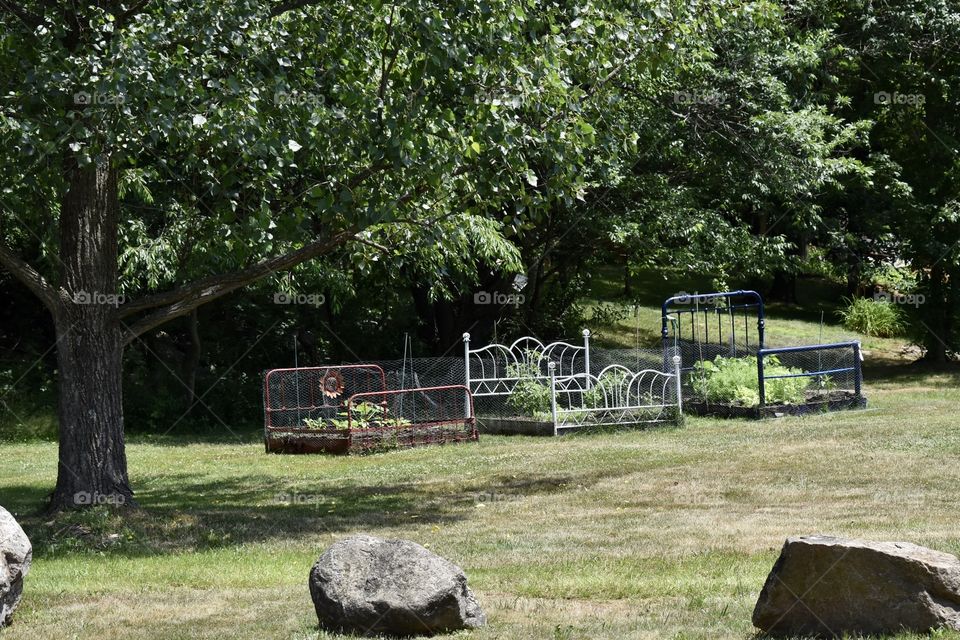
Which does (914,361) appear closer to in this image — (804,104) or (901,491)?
(804,104)

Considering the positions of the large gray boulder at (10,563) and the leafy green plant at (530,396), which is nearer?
the large gray boulder at (10,563)

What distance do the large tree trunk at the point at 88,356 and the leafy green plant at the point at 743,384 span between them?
11.0m

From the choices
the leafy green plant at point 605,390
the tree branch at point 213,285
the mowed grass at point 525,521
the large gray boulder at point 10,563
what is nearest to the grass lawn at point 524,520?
the mowed grass at point 525,521

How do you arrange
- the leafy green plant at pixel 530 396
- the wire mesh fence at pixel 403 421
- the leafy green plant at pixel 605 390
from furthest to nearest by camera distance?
1. the leafy green plant at pixel 530 396
2. the leafy green plant at pixel 605 390
3. the wire mesh fence at pixel 403 421

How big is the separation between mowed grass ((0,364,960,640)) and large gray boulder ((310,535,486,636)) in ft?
0.67

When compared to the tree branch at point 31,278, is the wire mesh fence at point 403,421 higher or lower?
lower

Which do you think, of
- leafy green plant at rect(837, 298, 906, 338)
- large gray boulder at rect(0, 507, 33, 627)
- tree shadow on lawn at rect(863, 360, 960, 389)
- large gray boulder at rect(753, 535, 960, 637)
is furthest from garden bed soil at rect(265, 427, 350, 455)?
leafy green plant at rect(837, 298, 906, 338)

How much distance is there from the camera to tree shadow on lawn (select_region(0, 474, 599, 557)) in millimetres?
10177

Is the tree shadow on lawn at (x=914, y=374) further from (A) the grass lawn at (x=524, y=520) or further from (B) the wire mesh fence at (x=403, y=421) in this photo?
(B) the wire mesh fence at (x=403, y=421)

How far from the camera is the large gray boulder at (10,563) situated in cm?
688

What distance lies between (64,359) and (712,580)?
6.22 metres

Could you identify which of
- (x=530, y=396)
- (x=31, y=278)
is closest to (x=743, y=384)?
(x=530, y=396)

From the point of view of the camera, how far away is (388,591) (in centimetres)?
635

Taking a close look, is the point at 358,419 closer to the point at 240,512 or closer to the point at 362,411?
the point at 362,411
